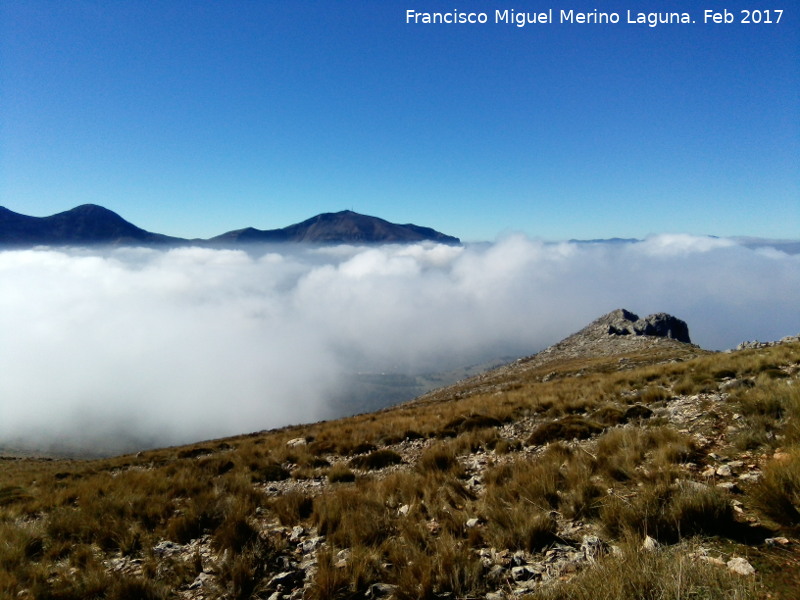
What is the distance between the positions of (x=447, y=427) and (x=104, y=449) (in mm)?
251380

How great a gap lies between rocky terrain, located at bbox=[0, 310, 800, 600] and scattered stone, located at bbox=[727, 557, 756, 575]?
2 cm

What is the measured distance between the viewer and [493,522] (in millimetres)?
5988

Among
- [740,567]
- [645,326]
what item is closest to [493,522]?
[740,567]

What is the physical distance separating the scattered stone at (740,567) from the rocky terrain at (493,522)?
17 millimetres

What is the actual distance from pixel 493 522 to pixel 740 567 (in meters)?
3.01

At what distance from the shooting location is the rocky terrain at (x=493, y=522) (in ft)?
14.5

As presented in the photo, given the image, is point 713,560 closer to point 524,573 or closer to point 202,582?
point 524,573

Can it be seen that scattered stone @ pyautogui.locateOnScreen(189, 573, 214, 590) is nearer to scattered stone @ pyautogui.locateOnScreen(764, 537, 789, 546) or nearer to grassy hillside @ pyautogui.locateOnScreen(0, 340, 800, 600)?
grassy hillside @ pyautogui.locateOnScreen(0, 340, 800, 600)

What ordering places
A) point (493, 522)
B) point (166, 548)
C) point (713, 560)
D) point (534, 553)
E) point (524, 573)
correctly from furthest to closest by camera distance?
1. point (166, 548)
2. point (493, 522)
3. point (534, 553)
4. point (524, 573)
5. point (713, 560)

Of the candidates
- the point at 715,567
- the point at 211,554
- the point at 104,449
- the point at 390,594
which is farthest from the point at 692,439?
the point at 104,449

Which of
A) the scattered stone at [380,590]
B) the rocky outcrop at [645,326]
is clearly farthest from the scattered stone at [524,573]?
the rocky outcrop at [645,326]

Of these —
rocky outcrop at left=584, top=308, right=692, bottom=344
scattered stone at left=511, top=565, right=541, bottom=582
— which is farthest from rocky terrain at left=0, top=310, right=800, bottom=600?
rocky outcrop at left=584, top=308, right=692, bottom=344

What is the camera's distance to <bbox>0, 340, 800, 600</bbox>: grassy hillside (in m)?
4.44

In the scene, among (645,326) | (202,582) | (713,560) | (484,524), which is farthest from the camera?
(645,326)
